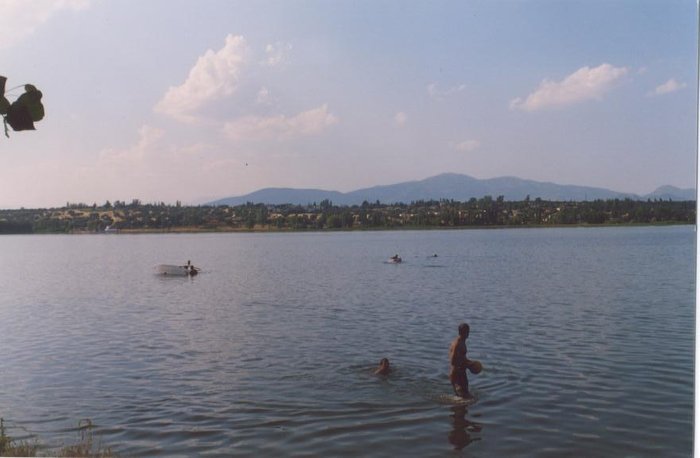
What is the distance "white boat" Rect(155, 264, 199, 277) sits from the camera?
55188 millimetres

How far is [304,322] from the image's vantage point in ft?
90.2

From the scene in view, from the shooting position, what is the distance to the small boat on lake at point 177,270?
181 feet

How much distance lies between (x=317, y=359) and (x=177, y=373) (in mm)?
3913

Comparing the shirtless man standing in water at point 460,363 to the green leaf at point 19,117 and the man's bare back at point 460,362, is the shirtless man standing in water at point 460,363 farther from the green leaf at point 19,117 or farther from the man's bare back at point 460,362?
the green leaf at point 19,117

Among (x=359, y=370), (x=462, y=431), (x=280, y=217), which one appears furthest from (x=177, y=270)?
(x=280, y=217)

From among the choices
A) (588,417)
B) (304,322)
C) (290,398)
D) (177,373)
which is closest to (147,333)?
(304,322)

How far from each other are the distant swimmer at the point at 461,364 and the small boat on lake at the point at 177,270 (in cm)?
4311

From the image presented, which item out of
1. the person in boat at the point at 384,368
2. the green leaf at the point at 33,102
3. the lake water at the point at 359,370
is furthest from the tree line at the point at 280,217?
the green leaf at the point at 33,102

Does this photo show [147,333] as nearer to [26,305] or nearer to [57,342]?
[57,342]

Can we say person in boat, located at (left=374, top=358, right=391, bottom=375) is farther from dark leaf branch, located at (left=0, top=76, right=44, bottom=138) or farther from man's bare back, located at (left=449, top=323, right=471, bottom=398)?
dark leaf branch, located at (left=0, top=76, right=44, bottom=138)

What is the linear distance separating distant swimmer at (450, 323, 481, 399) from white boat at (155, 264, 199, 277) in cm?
4313

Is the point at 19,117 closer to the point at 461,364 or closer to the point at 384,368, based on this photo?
the point at 461,364

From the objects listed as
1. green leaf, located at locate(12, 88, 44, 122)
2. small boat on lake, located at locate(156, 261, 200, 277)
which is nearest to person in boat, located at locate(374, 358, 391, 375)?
green leaf, located at locate(12, 88, 44, 122)

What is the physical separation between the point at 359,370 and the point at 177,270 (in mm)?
40890
